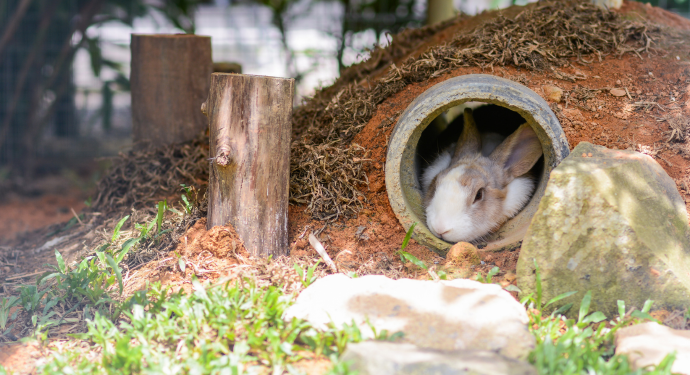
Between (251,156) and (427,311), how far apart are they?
4.64 feet

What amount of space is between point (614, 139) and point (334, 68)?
15.1 feet

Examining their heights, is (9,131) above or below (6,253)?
above

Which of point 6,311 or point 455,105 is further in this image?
point 455,105

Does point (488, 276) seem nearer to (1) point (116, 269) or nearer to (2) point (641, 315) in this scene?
(2) point (641, 315)

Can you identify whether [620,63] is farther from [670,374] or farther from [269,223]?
[269,223]

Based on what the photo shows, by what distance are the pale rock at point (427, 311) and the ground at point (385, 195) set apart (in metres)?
0.44

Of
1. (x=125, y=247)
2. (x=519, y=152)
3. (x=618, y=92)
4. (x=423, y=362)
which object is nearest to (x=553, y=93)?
(x=618, y=92)

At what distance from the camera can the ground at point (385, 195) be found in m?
3.24

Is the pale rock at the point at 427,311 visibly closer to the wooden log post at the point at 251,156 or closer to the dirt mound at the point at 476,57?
the wooden log post at the point at 251,156

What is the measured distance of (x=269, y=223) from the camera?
3.34 meters

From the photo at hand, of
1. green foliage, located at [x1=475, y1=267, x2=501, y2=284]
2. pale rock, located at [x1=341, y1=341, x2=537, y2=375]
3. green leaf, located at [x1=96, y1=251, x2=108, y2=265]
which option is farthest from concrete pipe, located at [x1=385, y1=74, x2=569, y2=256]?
green leaf, located at [x1=96, y1=251, x2=108, y2=265]

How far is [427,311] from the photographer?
2.53 m

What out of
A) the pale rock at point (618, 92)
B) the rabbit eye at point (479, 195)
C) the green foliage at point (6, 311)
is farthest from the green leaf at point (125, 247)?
the pale rock at point (618, 92)

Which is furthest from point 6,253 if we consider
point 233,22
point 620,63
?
point 233,22
